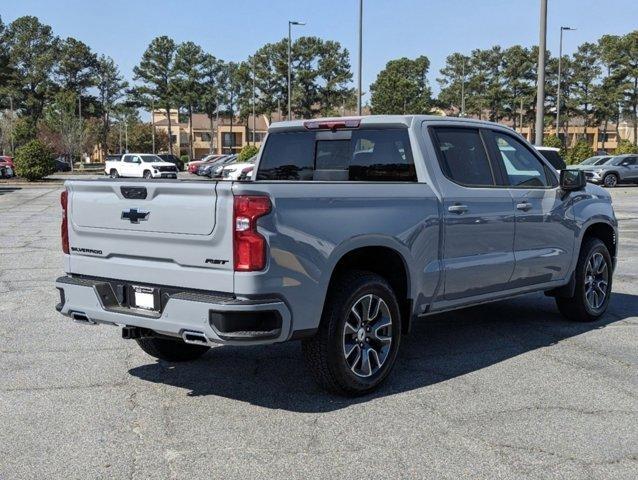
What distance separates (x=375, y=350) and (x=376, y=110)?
8177 centimetres

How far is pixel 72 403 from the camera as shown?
4.91 m

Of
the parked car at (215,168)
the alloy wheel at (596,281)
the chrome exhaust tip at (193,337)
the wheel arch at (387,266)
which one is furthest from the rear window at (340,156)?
the parked car at (215,168)

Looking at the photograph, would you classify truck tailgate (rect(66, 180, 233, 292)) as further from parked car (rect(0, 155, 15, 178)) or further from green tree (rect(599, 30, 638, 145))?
green tree (rect(599, 30, 638, 145))

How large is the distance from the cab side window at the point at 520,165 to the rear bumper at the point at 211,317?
9.63ft

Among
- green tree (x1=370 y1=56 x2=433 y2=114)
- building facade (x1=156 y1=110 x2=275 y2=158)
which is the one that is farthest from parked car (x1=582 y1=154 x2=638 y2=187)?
building facade (x1=156 y1=110 x2=275 y2=158)

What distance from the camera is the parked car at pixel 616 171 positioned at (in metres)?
37.1

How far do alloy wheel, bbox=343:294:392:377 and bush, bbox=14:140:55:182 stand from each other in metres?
40.1

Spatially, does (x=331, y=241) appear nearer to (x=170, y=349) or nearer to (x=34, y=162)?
(x=170, y=349)

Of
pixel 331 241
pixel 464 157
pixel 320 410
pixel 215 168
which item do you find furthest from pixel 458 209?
pixel 215 168

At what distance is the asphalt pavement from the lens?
3.94 meters

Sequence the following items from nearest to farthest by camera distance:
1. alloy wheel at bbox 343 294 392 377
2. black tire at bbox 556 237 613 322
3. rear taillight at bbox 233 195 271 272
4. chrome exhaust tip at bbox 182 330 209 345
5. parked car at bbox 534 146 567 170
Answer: rear taillight at bbox 233 195 271 272, chrome exhaust tip at bbox 182 330 209 345, alloy wheel at bbox 343 294 392 377, black tire at bbox 556 237 613 322, parked car at bbox 534 146 567 170

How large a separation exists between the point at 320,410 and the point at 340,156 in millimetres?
2253

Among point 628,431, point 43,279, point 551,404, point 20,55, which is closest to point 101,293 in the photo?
point 551,404

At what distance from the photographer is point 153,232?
15.3 ft
